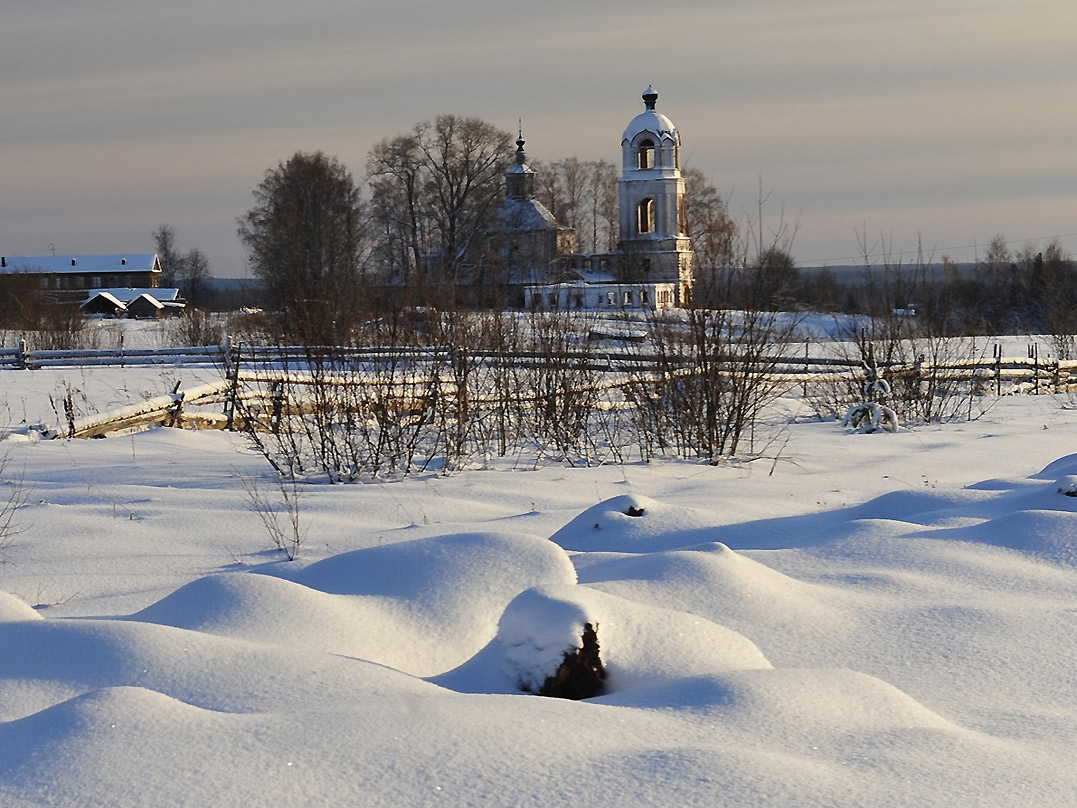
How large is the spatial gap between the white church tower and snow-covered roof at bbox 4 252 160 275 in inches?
2004

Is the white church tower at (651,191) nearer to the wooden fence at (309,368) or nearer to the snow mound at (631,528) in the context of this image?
the wooden fence at (309,368)

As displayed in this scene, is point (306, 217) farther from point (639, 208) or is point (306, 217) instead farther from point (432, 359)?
point (432, 359)

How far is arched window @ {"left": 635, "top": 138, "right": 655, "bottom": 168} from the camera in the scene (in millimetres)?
57750

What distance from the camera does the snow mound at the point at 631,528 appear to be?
17.4 feet

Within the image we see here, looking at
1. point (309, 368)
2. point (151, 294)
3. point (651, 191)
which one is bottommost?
point (309, 368)

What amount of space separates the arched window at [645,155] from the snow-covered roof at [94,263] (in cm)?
5155

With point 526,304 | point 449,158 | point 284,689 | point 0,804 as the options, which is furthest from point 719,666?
point 449,158

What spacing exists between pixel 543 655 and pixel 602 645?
19cm

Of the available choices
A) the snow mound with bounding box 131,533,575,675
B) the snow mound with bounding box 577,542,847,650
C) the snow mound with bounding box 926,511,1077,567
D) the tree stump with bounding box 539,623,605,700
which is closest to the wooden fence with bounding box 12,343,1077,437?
the snow mound with bounding box 926,511,1077,567

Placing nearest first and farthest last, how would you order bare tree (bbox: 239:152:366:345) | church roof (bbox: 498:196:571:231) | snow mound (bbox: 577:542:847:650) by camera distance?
1. snow mound (bbox: 577:542:847:650)
2. bare tree (bbox: 239:152:366:345)
3. church roof (bbox: 498:196:571:231)

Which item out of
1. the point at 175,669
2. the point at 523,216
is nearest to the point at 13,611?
the point at 175,669

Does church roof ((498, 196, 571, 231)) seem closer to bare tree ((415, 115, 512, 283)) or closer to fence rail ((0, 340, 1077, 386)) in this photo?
bare tree ((415, 115, 512, 283))

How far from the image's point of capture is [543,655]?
2883mm

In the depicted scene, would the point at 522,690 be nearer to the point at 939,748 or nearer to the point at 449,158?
the point at 939,748
